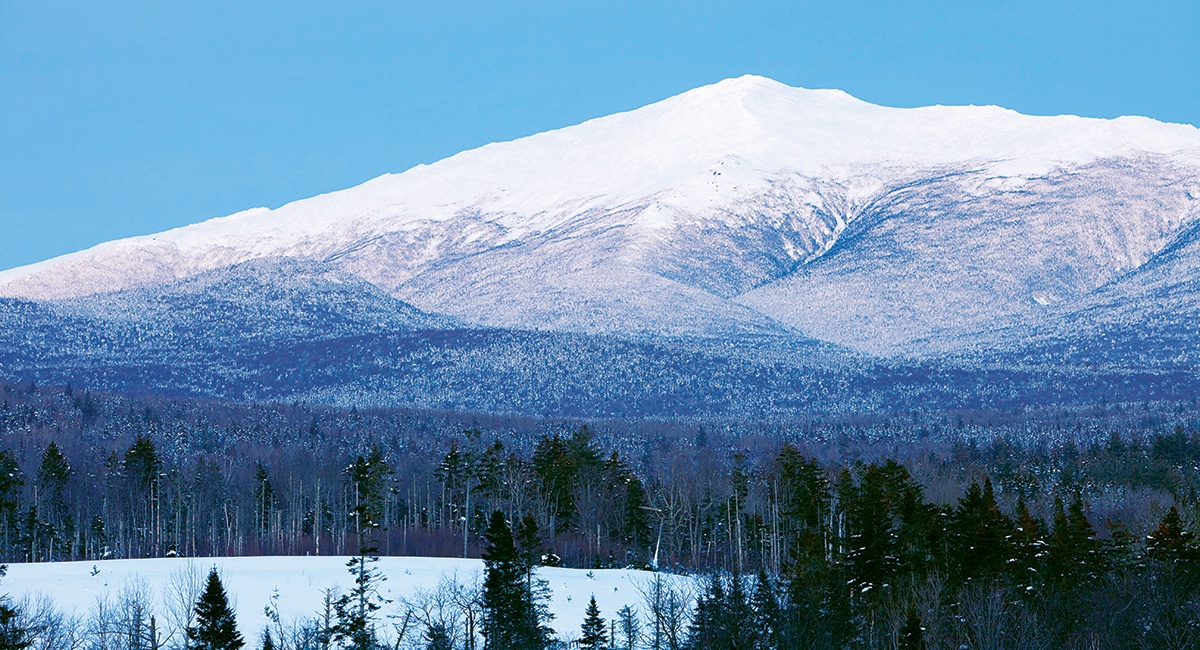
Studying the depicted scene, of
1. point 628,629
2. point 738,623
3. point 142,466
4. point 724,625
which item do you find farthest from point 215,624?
point 142,466

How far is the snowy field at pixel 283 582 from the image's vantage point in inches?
2495

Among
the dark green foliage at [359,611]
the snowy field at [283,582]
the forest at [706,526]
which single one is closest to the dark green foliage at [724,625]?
the forest at [706,526]

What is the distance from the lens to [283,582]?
2685 inches

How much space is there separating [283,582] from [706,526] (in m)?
36.8

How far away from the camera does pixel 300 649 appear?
54562 millimetres

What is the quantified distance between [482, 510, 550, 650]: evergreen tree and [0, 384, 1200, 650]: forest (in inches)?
4.6

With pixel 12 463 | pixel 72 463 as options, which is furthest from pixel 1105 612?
pixel 72 463

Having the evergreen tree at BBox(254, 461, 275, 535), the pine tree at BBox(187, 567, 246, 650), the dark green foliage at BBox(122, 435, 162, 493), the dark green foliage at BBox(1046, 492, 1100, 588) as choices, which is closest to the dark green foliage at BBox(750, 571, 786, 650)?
the dark green foliage at BBox(1046, 492, 1100, 588)

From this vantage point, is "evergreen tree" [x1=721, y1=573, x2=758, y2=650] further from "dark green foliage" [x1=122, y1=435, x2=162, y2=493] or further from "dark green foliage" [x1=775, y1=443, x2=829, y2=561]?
"dark green foliage" [x1=122, y1=435, x2=162, y2=493]

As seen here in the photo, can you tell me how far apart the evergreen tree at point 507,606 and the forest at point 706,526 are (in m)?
0.12

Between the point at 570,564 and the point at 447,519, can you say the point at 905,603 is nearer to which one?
the point at 570,564

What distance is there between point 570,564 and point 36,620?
38.2m

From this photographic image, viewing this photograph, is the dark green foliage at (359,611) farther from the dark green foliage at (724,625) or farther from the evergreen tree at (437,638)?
the dark green foliage at (724,625)

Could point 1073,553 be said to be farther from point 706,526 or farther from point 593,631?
point 706,526
